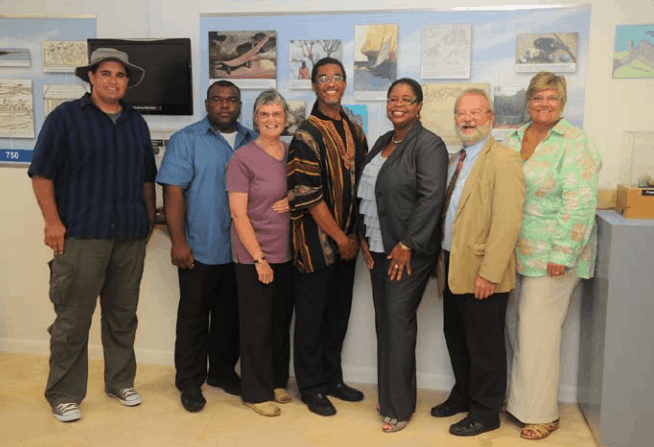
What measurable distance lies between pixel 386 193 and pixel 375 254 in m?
0.31

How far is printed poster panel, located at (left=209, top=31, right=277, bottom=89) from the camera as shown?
345 centimetres

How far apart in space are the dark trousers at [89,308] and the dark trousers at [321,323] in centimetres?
84

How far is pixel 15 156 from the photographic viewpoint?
376cm

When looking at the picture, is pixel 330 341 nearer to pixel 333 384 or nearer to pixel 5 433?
pixel 333 384

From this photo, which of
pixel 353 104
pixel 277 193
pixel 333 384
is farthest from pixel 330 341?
pixel 353 104

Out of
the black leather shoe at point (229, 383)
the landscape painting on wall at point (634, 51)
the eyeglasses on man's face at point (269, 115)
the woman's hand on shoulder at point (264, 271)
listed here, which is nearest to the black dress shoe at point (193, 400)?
the black leather shoe at point (229, 383)

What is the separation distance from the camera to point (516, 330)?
3.03 meters

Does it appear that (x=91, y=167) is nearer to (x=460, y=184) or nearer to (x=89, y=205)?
(x=89, y=205)

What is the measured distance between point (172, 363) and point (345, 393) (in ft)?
3.65

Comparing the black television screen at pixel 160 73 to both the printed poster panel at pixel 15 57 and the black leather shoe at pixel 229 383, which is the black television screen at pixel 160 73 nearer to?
the printed poster panel at pixel 15 57

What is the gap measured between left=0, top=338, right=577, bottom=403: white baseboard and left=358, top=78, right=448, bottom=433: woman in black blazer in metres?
0.53

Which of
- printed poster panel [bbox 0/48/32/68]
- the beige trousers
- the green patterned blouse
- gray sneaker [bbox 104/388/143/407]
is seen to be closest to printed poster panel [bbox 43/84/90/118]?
printed poster panel [bbox 0/48/32/68]

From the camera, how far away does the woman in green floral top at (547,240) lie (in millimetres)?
2742

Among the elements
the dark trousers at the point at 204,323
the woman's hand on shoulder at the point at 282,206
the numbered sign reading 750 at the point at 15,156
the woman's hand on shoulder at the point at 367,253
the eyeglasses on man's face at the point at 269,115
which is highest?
the eyeglasses on man's face at the point at 269,115
